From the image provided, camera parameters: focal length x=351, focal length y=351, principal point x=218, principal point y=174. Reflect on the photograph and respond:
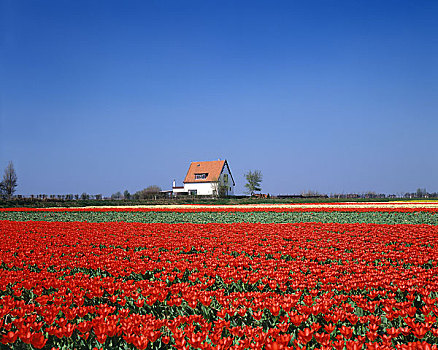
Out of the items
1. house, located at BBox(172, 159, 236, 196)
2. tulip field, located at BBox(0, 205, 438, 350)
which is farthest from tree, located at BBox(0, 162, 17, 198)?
tulip field, located at BBox(0, 205, 438, 350)

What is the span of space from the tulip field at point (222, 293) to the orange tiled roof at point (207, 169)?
53.6 metres

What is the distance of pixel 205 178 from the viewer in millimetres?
65750

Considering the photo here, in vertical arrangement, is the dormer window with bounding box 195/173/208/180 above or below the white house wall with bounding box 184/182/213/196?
above

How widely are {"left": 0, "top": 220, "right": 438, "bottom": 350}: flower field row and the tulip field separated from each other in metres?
0.02

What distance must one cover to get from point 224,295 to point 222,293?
753mm

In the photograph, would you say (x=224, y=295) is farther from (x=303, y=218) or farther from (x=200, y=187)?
(x=200, y=187)

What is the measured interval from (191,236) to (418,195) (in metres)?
70.0

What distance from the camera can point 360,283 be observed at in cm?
484

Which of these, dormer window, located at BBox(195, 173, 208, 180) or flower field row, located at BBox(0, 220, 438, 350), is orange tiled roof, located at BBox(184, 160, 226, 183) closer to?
dormer window, located at BBox(195, 173, 208, 180)

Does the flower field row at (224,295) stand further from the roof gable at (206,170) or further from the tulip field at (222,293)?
the roof gable at (206,170)

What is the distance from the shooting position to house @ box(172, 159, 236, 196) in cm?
6456

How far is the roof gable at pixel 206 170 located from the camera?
65125 millimetres

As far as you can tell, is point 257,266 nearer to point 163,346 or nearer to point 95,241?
point 163,346

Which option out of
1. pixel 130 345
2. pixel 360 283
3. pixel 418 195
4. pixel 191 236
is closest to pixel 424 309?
pixel 360 283
